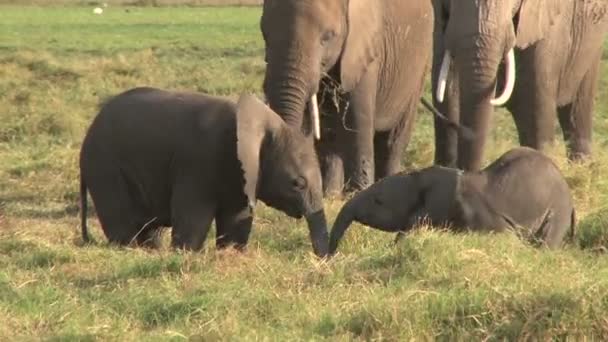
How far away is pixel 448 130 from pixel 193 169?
3.24m

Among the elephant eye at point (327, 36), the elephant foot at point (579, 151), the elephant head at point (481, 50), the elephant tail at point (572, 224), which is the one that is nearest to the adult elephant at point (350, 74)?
the elephant eye at point (327, 36)

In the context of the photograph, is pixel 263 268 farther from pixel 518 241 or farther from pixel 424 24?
pixel 424 24

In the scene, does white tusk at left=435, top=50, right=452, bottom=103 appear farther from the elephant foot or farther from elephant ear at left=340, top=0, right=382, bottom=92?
the elephant foot

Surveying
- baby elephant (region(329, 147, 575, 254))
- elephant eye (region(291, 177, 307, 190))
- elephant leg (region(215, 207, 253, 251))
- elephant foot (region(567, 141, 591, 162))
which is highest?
elephant eye (region(291, 177, 307, 190))

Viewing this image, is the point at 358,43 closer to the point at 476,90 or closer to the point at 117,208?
the point at 476,90

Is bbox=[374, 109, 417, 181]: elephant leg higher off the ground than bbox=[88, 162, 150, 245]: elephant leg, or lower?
lower

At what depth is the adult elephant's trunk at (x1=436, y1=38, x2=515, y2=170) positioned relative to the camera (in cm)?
952

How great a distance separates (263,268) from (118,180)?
1.92 m

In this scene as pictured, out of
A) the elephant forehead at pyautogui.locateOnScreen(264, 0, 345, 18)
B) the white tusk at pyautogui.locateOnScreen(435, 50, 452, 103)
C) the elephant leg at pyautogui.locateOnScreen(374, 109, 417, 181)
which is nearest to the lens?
the elephant forehead at pyautogui.locateOnScreen(264, 0, 345, 18)

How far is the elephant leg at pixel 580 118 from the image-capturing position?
12.4 metres

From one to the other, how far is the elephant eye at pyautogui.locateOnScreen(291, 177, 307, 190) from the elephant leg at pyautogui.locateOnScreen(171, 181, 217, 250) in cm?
48

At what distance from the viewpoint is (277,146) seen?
8.56m

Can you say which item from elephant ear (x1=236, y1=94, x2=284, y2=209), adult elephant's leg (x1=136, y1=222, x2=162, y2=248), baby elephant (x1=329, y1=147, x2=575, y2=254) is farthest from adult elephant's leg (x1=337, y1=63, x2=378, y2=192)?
elephant ear (x1=236, y1=94, x2=284, y2=209)

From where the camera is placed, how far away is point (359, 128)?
1062 cm
